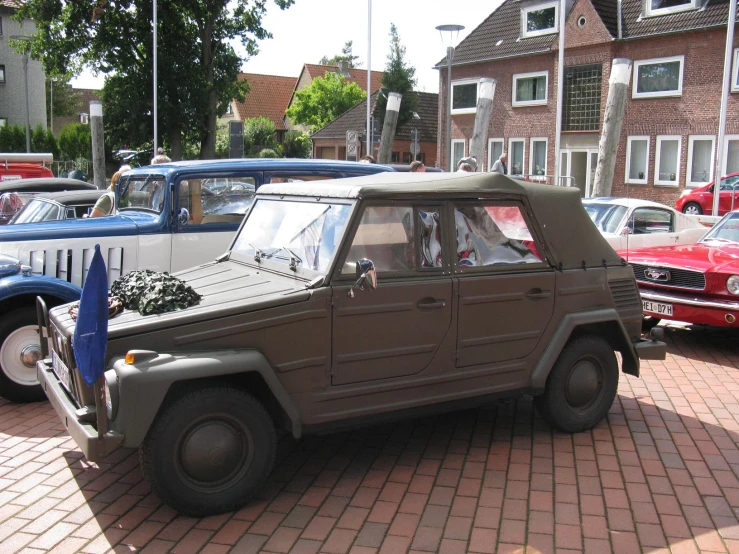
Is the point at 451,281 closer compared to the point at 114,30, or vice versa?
the point at 451,281

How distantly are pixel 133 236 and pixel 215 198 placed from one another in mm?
872

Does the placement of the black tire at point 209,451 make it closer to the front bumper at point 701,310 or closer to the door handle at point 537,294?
the door handle at point 537,294

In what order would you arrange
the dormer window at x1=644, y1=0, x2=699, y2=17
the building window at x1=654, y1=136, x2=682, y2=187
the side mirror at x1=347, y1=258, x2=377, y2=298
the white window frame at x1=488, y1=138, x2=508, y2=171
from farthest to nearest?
the white window frame at x1=488, y1=138, x2=508, y2=171 → the building window at x1=654, y1=136, x2=682, y2=187 → the dormer window at x1=644, y1=0, x2=699, y2=17 → the side mirror at x1=347, y1=258, x2=377, y2=298

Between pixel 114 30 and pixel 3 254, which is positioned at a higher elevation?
pixel 114 30

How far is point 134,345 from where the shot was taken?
152 inches

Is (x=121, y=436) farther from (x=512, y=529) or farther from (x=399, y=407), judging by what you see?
(x=512, y=529)

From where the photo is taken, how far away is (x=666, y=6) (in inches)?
1101

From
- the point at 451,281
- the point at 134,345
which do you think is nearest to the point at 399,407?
the point at 451,281

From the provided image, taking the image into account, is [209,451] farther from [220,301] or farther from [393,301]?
[393,301]

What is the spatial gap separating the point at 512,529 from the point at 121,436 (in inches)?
81.1

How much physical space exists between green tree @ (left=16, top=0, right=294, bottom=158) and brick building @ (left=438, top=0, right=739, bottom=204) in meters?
10.7

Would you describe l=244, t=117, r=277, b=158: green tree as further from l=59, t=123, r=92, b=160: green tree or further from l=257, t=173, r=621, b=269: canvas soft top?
l=257, t=173, r=621, b=269: canvas soft top

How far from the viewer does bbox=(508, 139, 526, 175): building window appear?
3369 centimetres

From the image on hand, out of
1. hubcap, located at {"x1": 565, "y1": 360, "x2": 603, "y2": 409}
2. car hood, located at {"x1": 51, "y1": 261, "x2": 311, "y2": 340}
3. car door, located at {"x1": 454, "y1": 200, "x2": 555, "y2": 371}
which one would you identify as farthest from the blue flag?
hubcap, located at {"x1": 565, "y1": 360, "x2": 603, "y2": 409}
